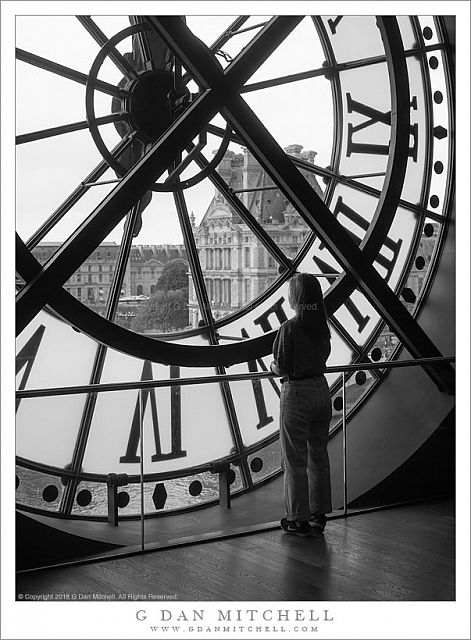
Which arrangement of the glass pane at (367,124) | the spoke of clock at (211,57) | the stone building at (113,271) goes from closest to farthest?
the spoke of clock at (211,57), the stone building at (113,271), the glass pane at (367,124)

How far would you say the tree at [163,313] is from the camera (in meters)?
3.62

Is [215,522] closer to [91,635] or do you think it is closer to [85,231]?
[91,635]

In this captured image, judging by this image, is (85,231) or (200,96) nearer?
(85,231)

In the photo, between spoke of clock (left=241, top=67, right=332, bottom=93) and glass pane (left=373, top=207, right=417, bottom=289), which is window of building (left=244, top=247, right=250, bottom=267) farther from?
glass pane (left=373, top=207, right=417, bottom=289)

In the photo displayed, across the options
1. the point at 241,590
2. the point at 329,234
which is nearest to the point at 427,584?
the point at 241,590

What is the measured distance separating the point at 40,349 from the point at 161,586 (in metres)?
1.08

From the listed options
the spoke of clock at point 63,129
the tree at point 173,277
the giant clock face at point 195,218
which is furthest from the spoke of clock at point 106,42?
the tree at point 173,277

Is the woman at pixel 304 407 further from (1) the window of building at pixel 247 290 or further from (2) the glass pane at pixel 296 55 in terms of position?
(2) the glass pane at pixel 296 55

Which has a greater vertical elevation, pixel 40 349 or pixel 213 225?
pixel 213 225

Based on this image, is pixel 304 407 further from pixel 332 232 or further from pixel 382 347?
pixel 382 347

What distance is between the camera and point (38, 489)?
10.7 feet

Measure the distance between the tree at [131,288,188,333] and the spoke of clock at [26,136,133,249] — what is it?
0.53 m

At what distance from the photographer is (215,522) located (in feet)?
11.0

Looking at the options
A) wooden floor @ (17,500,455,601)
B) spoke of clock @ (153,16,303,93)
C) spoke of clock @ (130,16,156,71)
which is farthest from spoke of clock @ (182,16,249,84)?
wooden floor @ (17,500,455,601)
